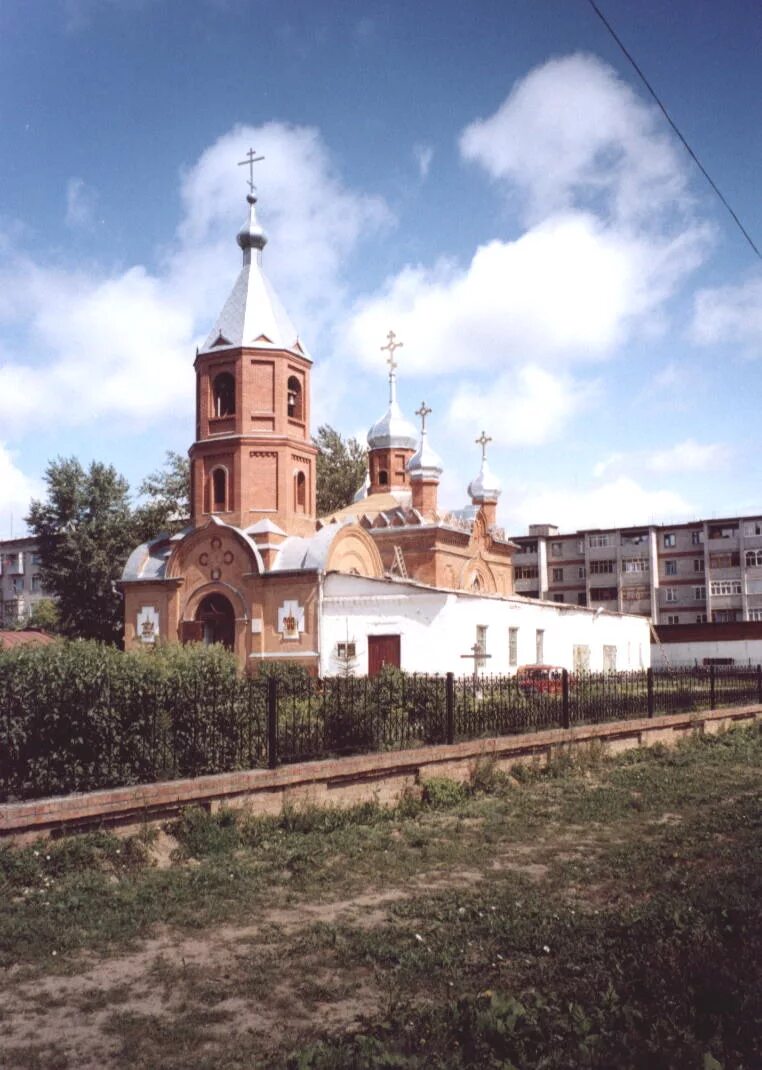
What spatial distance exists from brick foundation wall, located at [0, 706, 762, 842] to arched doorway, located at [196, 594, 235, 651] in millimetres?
15823

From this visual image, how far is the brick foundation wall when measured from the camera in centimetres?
720

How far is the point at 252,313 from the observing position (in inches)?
1177

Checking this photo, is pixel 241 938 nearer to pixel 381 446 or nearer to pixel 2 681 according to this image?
pixel 2 681

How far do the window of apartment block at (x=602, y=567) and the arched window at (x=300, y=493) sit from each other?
127 ft

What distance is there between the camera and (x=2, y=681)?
313 inches

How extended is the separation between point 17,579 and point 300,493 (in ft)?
164

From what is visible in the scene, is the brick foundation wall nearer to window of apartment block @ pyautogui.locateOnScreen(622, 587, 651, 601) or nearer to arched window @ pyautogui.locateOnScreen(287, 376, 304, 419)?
arched window @ pyautogui.locateOnScreen(287, 376, 304, 419)

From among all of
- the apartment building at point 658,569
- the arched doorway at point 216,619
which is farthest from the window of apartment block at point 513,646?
the apartment building at point 658,569

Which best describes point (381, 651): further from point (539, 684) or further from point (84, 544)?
point (84, 544)

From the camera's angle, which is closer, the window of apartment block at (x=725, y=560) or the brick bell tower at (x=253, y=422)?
the brick bell tower at (x=253, y=422)

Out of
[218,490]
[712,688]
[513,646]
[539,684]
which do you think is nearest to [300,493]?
[218,490]

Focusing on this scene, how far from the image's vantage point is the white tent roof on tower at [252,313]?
29.3 m

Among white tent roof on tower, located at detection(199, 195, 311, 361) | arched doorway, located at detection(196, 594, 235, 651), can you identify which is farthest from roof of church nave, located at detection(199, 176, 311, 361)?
arched doorway, located at detection(196, 594, 235, 651)

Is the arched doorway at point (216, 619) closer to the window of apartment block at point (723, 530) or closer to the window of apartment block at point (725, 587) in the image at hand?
the window of apartment block at point (725, 587)
